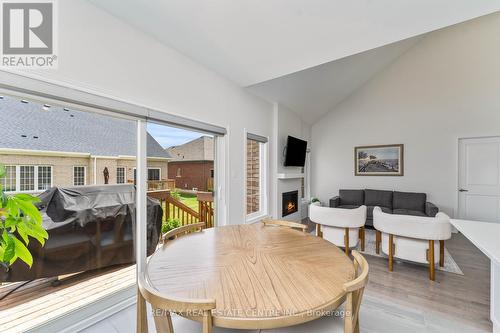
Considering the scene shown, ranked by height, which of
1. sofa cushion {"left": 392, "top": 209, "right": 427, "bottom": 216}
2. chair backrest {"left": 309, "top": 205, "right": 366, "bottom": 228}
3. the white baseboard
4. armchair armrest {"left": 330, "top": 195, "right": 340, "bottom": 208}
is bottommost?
the white baseboard

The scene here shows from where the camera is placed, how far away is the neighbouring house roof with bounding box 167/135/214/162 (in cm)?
261

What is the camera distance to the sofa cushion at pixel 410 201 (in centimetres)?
466

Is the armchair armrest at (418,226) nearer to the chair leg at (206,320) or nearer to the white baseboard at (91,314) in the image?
the chair leg at (206,320)

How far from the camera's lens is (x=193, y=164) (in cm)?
286

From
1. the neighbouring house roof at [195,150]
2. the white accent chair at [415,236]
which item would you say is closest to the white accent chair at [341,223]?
the white accent chair at [415,236]

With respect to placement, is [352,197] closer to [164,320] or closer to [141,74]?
Result: [141,74]

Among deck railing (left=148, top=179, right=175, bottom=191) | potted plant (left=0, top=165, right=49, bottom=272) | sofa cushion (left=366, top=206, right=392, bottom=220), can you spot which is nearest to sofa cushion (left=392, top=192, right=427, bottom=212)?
sofa cushion (left=366, top=206, right=392, bottom=220)

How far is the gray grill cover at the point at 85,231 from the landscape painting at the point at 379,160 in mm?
5044

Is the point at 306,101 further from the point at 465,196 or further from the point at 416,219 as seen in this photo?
the point at 465,196

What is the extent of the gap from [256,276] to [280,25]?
2.13 meters

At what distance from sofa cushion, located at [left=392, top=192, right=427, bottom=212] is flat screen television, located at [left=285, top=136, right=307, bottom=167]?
223 cm

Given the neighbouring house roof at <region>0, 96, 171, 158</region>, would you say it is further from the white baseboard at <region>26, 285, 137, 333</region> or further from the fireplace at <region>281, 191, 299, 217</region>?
the fireplace at <region>281, 191, 299, 217</region>

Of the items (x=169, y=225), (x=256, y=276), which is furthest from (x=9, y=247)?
(x=169, y=225)

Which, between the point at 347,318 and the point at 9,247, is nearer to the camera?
the point at 9,247
